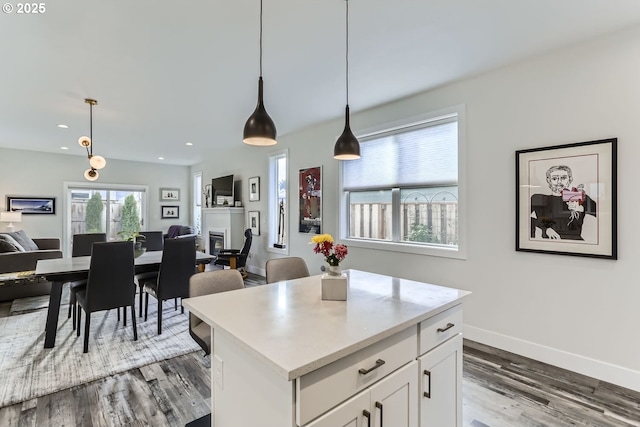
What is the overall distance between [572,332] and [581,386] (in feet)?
1.34

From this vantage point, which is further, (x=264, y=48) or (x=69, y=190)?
(x=69, y=190)

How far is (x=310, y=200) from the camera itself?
4996 mm

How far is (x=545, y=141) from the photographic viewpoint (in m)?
2.68

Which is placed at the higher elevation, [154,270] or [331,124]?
[331,124]

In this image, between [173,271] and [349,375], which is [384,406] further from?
[173,271]

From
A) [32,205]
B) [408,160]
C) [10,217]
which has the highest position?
[408,160]

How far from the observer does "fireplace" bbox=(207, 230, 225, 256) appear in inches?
271

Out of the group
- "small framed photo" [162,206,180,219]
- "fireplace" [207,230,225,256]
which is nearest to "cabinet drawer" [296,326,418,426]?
"fireplace" [207,230,225,256]

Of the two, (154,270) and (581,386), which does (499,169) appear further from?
(154,270)

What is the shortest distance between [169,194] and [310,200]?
569cm

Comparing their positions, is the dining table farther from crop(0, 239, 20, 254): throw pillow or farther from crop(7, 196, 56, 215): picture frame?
crop(7, 196, 56, 215): picture frame

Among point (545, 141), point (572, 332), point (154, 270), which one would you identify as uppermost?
point (545, 141)

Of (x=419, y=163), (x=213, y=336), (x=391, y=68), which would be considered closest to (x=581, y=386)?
(x=419, y=163)

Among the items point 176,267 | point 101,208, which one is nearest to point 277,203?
point 176,267
